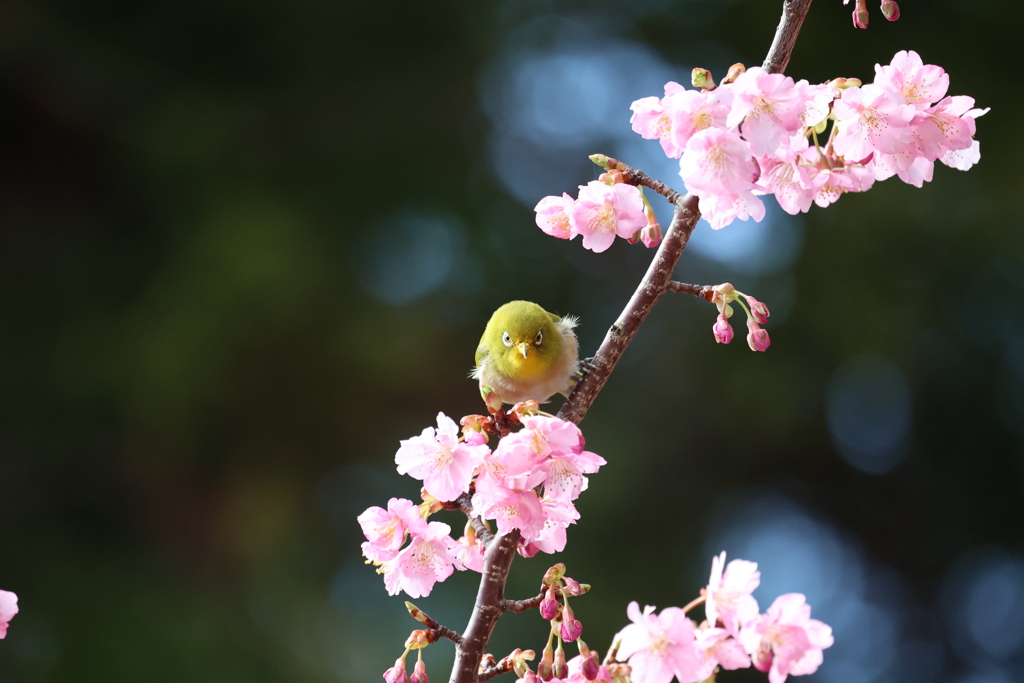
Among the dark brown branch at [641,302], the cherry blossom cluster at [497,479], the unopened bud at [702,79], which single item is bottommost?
the cherry blossom cluster at [497,479]

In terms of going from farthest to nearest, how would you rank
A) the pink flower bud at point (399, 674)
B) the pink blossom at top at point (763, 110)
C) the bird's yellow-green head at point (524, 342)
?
the bird's yellow-green head at point (524, 342) → the pink flower bud at point (399, 674) → the pink blossom at top at point (763, 110)

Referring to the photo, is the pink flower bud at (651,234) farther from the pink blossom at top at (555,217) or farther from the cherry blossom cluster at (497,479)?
the cherry blossom cluster at (497,479)

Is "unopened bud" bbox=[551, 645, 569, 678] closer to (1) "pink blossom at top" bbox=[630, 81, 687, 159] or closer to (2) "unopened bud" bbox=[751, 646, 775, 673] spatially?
(2) "unopened bud" bbox=[751, 646, 775, 673]

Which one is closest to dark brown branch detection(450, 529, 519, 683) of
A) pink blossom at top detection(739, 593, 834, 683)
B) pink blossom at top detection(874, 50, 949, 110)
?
pink blossom at top detection(739, 593, 834, 683)

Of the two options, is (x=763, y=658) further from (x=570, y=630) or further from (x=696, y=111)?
(x=696, y=111)

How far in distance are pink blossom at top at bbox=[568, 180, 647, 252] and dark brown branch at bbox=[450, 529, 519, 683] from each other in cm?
33

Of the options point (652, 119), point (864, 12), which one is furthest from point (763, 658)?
point (864, 12)

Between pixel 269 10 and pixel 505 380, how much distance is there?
2047mm

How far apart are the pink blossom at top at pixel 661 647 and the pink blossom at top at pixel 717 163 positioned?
379 millimetres

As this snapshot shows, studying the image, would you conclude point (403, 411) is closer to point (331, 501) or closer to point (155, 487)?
point (331, 501)

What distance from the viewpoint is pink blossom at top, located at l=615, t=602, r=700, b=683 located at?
0.72m

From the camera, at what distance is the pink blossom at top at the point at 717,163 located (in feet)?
2.34

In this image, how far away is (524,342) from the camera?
149cm

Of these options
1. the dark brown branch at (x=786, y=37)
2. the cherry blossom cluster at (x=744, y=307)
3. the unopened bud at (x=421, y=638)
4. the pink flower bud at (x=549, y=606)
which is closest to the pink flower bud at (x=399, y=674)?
the unopened bud at (x=421, y=638)
